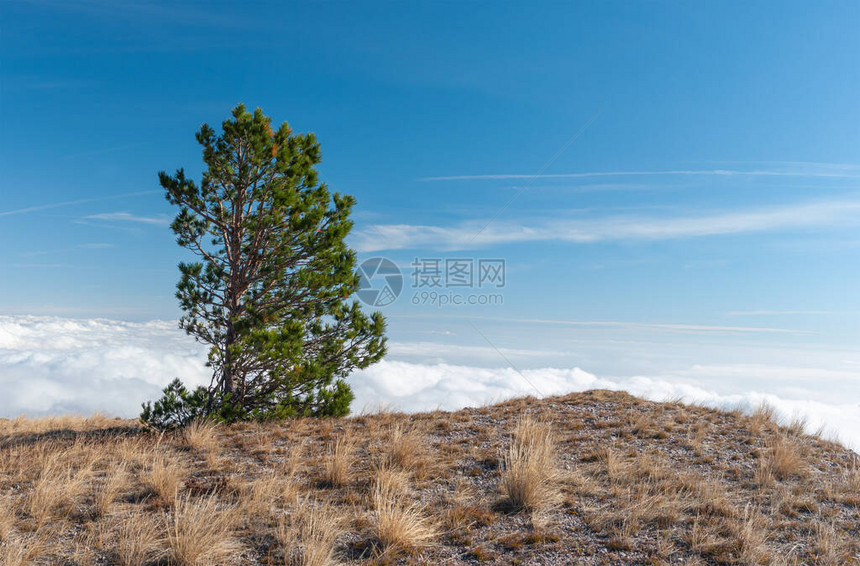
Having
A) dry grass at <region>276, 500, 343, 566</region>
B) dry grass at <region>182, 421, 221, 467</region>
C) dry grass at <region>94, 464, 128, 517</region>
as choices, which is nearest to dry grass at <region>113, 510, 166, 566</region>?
dry grass at <region>94, 464, 128, 517</region>

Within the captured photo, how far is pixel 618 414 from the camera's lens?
483 inches

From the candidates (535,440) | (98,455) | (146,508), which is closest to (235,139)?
(98,455)

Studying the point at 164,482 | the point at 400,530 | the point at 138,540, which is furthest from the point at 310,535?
the point at 164,482

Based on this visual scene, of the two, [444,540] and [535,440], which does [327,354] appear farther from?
[444,540]

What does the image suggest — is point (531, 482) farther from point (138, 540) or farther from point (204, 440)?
point (204, 440)

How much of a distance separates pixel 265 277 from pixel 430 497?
7.25m

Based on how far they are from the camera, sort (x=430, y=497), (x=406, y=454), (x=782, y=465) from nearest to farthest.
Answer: (x=430, y=497) < (x=406, y=454) < (x=782, y=465)

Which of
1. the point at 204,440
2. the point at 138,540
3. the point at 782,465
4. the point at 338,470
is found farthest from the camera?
the point at 204,440

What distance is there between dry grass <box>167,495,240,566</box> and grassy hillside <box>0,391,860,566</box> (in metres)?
0.02

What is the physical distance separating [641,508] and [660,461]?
2745mm

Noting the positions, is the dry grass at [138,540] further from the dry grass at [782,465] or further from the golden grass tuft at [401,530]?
the dry grass at [782,465]

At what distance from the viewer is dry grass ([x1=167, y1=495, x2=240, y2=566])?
16.7 feet

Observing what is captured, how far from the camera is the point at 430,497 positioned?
6969 mm

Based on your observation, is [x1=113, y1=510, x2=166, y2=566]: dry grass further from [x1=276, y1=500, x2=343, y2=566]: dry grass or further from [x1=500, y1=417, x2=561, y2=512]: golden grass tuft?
[x1=500, y1=417, x2=561, y2=512]: golden grass tuft
